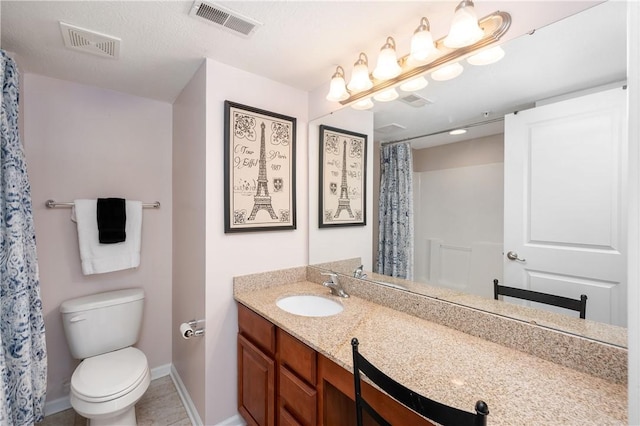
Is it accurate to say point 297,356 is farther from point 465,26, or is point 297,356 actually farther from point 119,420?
point 465,26

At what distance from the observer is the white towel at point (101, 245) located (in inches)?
76.0

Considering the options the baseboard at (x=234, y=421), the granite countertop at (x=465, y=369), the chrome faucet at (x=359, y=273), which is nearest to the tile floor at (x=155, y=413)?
the baseboard at (x=234, y=421)

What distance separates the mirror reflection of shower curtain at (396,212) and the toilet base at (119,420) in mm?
1732

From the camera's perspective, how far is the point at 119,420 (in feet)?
5.40

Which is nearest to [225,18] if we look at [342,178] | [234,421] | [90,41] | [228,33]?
[228,33]

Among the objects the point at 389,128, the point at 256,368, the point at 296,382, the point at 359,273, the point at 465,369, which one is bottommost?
the point at 256,368

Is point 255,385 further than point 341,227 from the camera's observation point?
No

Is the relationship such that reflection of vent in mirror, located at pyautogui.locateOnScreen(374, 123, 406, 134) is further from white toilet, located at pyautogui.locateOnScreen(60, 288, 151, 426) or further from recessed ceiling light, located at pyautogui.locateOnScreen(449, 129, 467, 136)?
white toilet, located at pyautogui.locateOnScreen(60, 288, 151, 426)

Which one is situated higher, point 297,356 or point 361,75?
point 361,75

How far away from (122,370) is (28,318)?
584mm

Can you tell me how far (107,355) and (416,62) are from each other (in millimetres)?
2516

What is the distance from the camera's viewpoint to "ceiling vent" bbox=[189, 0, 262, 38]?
1.21 meters

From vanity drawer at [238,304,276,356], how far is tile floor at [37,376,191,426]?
833mm

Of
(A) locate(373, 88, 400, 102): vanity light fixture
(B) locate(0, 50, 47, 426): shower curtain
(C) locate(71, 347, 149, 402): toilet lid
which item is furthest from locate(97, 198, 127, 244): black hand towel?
(A) locate(373, 88, 400, 102): vanity light fixture
